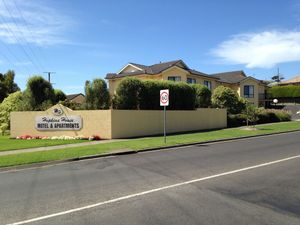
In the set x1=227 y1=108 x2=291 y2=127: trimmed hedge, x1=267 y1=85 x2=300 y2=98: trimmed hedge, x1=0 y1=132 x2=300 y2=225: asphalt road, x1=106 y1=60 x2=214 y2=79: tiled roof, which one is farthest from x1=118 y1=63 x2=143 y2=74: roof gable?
x1=0 y1=132 x2=300 y2=225: asphalt road

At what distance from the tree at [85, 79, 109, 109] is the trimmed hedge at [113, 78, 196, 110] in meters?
0.88

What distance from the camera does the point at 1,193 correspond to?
967 centimetres

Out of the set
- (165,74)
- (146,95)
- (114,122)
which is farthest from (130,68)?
(114,122)

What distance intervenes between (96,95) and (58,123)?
11.2ft

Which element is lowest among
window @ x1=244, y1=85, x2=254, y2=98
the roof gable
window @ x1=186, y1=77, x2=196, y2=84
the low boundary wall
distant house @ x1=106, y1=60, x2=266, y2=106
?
the low boundary wall

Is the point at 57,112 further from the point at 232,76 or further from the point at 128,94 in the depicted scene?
the point at 232,76

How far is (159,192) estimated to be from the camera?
910cm

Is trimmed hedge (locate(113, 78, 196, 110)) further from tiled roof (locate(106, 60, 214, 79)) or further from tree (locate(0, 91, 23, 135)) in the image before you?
tiled roof (locate(106, 60, 214, 79))

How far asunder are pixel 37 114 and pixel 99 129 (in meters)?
5.02

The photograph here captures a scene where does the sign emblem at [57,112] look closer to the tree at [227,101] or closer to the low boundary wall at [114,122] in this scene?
the low boundary wall at [114,122]

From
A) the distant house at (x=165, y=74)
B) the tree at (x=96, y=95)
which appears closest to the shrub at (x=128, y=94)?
the tree at (x=96, y=95)

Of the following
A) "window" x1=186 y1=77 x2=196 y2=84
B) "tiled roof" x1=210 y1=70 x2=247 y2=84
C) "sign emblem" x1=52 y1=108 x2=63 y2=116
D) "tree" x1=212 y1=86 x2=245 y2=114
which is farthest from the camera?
"tiled roof" x1=210 y1=70 x2=247 y2=84

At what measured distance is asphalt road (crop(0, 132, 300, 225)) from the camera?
282 inches

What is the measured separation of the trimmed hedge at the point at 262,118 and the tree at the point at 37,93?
51.9 feet
